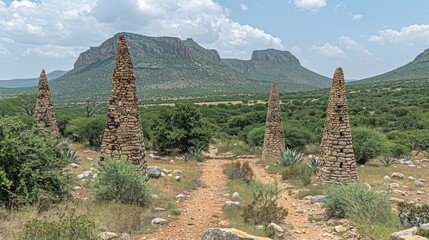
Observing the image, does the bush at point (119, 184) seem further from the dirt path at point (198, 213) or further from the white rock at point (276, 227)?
the white rock at point (276, 227)

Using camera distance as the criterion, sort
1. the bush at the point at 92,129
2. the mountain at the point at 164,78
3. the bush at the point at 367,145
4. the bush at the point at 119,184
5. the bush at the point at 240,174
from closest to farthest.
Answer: the bush at the point at 119,184 → the bush at the point at 240,174 → the bush at the point at 367,145 → the bush at the point at 92,129 → the mountain at the point at 164,78

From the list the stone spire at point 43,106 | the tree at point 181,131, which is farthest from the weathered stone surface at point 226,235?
the tree at point 181,131

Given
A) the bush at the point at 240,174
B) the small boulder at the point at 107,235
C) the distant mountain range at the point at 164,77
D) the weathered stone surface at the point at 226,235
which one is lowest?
the bush at the point at 240,174

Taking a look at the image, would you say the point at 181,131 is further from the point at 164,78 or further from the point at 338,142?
the point at 164,78

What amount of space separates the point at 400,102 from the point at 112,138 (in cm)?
5590

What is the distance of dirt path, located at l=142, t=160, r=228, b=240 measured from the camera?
812 centimetres

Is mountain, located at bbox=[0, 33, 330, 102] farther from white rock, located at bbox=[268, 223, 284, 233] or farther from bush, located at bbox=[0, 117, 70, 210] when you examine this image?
white rock, located at bbox=[268, 223, 284, 233]

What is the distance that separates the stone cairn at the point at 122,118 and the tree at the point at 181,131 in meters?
13.7

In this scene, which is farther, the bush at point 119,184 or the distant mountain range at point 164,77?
the distant mountain range at point 164,77

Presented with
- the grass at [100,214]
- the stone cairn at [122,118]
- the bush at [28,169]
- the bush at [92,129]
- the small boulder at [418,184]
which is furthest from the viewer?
the bush at [92,129]

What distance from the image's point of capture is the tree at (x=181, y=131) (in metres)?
25.5

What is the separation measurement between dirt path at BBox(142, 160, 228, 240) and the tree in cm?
920

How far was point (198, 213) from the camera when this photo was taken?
10.1 meters

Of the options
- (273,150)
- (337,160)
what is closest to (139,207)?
(337,160)
